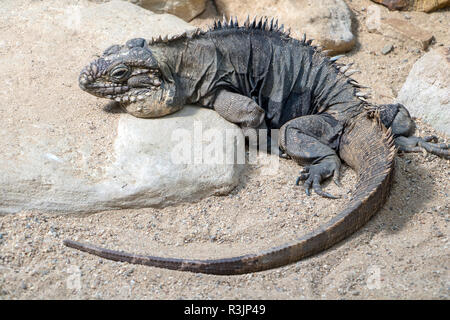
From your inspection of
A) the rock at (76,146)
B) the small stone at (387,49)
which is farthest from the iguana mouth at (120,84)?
the small stone at (387,49)

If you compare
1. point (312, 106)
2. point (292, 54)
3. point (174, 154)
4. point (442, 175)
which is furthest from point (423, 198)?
point (174, 154)

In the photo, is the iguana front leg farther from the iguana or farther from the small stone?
the small stone

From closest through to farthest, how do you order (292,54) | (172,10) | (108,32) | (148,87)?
(148,87) < (292,54) < (108,32) < (172,10)

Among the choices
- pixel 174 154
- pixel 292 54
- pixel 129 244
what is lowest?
pixel 129 244

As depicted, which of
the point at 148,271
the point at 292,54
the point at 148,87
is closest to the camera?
the point at 148,271

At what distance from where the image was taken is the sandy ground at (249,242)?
3.75 metres

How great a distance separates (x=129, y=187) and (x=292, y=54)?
2.29m

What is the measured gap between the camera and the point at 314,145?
521 cm

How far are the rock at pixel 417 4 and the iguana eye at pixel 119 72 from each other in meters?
4.99

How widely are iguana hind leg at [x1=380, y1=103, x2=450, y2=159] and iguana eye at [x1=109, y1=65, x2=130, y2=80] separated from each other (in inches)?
105

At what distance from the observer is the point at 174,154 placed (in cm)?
472

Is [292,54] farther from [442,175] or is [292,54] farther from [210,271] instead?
[210,271]

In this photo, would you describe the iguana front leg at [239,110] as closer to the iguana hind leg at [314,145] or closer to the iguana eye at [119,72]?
the iguana hind leg at [314,145]

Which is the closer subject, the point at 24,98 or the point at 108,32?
the point at 24,98
